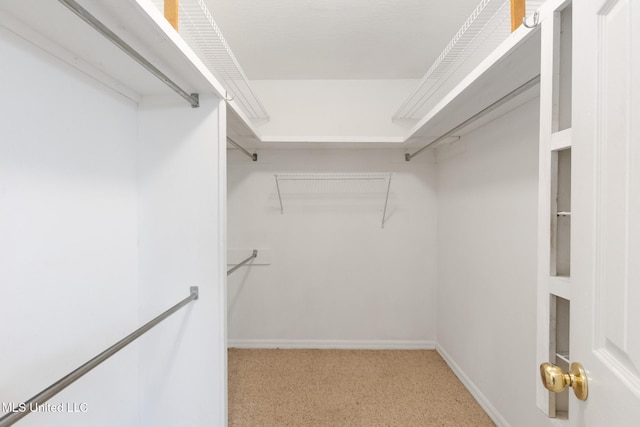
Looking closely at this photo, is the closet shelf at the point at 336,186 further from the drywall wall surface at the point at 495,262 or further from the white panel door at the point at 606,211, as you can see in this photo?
the white panel door at the point at 606,211

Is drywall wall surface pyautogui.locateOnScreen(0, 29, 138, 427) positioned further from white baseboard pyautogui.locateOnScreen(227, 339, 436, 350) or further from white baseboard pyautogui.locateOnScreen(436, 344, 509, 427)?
white baseboard pyautogui.locateOnScreen(436, 344, 509, 427)

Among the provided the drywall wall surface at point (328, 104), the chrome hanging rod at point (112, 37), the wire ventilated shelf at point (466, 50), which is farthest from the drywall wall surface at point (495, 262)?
the chrome hanging rod at point (112, 37)

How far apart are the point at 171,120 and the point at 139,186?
35 centimetres

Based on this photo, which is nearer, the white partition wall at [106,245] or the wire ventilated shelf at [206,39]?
the white partition wall at [106,245]

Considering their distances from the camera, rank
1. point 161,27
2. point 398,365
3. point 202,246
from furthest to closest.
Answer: point 398,365
point 202,246
point 161,27

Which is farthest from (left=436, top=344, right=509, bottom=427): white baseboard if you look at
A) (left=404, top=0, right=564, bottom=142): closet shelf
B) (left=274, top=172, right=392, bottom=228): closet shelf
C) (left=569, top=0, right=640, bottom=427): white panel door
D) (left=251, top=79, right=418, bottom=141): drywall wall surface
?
(left=251, top=79, right=418, bottom=141): drywall wall surface

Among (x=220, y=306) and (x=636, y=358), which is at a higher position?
(x=636, y=358)

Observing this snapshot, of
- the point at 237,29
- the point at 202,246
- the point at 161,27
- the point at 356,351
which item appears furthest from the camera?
the point at 356,351

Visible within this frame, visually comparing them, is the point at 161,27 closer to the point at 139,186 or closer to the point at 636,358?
the point at 139,186

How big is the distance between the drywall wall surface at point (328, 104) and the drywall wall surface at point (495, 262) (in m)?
0.64

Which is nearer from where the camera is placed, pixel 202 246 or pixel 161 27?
pixel 161 27

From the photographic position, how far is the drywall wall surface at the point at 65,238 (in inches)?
32.6

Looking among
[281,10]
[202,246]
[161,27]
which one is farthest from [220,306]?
[281,10]

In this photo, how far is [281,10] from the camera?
5.16 ft
